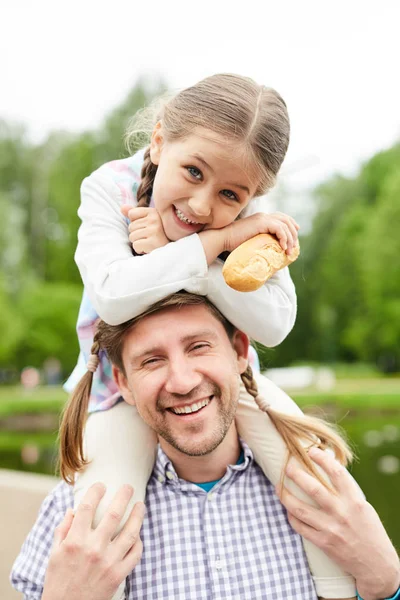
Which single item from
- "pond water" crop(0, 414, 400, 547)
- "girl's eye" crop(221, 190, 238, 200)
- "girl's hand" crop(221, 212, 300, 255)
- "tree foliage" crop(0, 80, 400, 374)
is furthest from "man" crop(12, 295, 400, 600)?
"tree foliage" crop(0, 80, 400, 374)

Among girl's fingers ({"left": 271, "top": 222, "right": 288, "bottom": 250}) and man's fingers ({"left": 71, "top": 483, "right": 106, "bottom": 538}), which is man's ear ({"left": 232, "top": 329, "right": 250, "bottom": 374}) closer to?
girl's fingers ({"left": 271, "top": 222, "right": 288, "bottom": 250})

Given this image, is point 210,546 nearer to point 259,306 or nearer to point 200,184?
point 259,306

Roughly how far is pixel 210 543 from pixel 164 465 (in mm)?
310

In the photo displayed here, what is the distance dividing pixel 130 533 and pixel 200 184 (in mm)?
1123

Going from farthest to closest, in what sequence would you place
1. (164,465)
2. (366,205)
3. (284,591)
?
(366,205)
(164,465)
(284,591)

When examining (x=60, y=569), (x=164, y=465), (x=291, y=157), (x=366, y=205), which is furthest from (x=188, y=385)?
(x=366, y=205)

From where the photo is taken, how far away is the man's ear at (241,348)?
2578mm

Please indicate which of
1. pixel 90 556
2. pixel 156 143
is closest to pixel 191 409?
pixel 90 556

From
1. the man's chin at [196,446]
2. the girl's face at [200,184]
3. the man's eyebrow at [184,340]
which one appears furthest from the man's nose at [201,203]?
the man's chin at [196,446]

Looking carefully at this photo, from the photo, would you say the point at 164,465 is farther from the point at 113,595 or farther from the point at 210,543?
the point at 113,595

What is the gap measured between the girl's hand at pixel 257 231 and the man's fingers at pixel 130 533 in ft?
2.95

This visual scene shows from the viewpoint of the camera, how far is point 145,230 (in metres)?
2.38

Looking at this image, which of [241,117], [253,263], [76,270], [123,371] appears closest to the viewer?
[253,263]

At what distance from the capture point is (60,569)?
2.21 m
